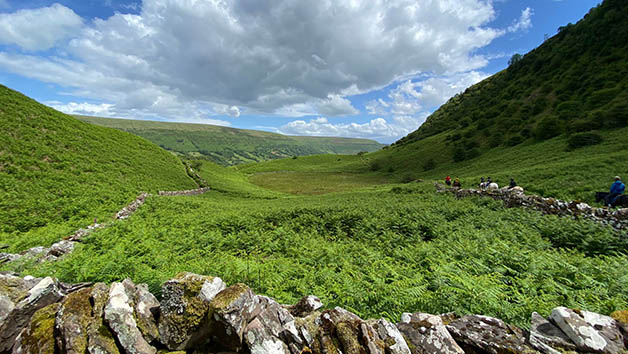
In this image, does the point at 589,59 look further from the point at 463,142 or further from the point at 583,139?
the point at 583,139

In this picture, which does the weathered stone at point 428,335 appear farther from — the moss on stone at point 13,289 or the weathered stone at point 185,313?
the moss on stone at point 13,289

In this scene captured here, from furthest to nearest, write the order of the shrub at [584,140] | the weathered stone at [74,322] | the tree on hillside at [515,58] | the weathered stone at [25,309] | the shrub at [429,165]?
the tree on hillside at [515,58] < the shrub at [429,165] < the shrub at [584,140] < the weathered stone at [25,309] < the weathered stone at [74,322]

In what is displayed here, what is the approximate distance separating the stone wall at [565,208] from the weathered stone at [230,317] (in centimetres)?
1820

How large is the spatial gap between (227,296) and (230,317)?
0.39 m

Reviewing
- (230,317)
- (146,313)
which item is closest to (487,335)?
(230,317)

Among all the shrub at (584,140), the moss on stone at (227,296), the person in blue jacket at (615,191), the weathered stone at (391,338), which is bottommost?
the weathered stone at (391,338)

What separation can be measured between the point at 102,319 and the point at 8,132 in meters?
41.7

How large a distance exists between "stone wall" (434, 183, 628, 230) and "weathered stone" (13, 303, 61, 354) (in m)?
21.0

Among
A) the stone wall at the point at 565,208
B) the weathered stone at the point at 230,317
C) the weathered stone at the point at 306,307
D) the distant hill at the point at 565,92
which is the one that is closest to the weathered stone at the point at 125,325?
the weathered stone at the point at 230,317

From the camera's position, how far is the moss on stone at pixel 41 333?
→ 358 cm

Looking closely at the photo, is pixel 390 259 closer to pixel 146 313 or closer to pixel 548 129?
pixel 146 313

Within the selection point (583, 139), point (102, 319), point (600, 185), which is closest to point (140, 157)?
point (102, 319)

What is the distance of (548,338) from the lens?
3.56 meters

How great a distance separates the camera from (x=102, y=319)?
12.9ft
